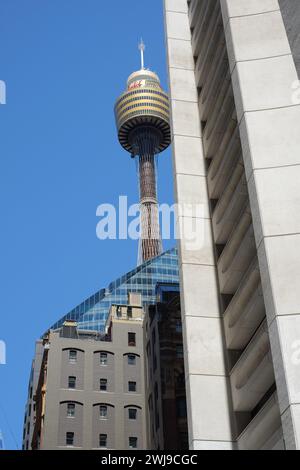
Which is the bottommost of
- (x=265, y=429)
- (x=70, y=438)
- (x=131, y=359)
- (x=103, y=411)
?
(x=265, y=429)

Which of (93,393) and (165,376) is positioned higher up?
(93,393)

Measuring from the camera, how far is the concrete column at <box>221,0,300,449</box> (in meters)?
18.7

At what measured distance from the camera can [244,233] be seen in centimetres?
2567

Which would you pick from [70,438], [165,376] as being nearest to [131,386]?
[70,438]

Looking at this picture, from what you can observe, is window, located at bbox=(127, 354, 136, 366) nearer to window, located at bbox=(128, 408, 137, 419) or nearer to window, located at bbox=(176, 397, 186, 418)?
window, located at bbox=(128, 408, 137, 419)

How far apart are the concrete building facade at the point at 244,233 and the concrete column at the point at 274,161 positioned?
3 cm

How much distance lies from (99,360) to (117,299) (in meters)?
82.3

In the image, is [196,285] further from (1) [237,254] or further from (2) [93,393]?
(2) [93,393]

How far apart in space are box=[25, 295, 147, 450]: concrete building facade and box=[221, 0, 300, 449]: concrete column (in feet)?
236

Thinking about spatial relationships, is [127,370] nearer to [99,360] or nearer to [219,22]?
[99,360]

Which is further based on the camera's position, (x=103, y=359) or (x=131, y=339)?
(x=131, y=339)

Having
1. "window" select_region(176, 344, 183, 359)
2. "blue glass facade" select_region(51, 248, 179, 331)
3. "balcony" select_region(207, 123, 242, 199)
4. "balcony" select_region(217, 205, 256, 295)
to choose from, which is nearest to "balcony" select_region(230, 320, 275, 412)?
"balcony" select_region(217, 205, 256, 295)

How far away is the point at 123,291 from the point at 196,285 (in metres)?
159

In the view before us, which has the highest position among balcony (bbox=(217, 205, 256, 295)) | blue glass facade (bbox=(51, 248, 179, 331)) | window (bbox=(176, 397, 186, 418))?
blue glass facade (bbox=(51, 248, 179, 331))
